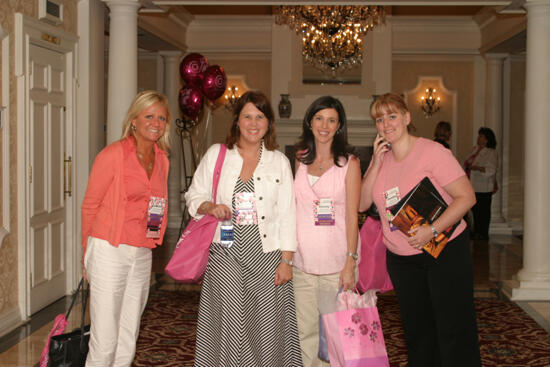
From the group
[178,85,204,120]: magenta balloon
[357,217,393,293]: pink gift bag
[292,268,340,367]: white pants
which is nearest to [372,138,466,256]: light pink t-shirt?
[357,217,393,293]: pink gift bag

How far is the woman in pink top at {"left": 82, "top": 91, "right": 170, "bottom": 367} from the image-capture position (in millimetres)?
3041

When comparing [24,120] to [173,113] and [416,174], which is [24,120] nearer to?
[416,174]

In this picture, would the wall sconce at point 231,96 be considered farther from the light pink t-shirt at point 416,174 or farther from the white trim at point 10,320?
the light pink t-shirt at point 416,174

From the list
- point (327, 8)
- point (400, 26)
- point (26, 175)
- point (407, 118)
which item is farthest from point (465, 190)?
point (400, 26)

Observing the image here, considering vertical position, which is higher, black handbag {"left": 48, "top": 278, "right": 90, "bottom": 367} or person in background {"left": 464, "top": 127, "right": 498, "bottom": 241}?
person in background {"left": 464, "top": 127, "right": 498, "bottom": 241}

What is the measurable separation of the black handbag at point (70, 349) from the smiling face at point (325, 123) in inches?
54.9

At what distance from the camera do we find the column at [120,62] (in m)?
6.03

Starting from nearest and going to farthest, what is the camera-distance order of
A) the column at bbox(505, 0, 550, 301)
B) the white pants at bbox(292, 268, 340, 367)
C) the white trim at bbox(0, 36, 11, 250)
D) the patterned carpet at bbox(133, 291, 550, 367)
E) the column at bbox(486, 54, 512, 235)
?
the white pants at bbox(292, 268, 340, 367)
the patterned carpet at bbox(133, 291, 550, 367)
the white trim at bbox(0, 36, 11, 250)
the column at bbox(505, 0, 550, 301)
the column at bbox(486, 54, 512, 235)

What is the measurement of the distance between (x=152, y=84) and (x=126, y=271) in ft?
29.6

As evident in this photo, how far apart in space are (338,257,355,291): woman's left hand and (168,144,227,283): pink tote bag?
685mm

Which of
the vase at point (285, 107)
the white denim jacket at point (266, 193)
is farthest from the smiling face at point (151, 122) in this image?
the vase at point (285, 107)

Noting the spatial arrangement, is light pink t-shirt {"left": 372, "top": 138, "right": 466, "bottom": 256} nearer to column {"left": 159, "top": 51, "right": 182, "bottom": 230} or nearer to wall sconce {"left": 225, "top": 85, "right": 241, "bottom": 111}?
column {"left": 159, "top": 51, "right": 182, "bottom": 230}

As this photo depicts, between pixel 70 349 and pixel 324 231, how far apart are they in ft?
4.47

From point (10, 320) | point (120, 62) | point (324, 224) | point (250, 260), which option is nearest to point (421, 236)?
point (324, 224)
